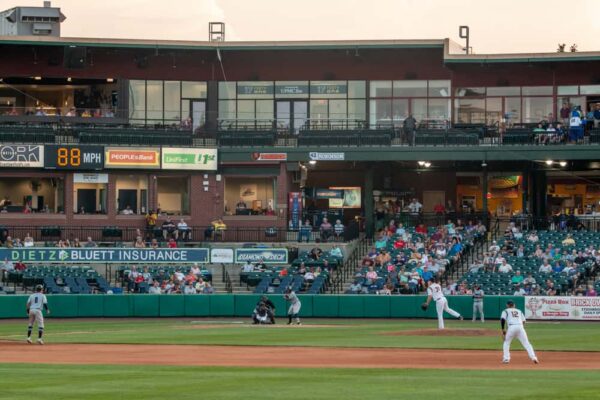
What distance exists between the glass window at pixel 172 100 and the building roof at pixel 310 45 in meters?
2.91

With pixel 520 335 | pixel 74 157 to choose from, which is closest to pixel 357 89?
pixel 74 157

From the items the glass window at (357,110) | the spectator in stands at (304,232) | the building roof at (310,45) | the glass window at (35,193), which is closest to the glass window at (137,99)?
the building roof at (310,45)

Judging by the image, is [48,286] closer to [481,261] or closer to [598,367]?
[481,261]

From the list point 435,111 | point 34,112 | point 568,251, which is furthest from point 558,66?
point 34,112

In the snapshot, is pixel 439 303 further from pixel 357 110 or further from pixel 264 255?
pixel 357 110

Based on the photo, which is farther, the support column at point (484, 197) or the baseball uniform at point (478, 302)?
the support column at point (484, 197)

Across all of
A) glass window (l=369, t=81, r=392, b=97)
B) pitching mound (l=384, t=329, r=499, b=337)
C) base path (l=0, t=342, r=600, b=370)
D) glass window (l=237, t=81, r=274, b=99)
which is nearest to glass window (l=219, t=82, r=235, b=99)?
glass window (l=237, t=81, r=274, b=99)

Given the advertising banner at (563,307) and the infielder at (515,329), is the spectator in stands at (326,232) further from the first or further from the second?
the infielder at (515,329)

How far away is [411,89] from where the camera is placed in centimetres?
6294

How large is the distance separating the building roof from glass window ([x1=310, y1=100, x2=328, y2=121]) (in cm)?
328

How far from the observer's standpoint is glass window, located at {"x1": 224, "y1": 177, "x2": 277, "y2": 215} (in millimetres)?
61094

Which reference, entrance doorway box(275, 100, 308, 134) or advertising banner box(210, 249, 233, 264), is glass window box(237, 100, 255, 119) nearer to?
entrance doorway box(275, 100, 308, 134)

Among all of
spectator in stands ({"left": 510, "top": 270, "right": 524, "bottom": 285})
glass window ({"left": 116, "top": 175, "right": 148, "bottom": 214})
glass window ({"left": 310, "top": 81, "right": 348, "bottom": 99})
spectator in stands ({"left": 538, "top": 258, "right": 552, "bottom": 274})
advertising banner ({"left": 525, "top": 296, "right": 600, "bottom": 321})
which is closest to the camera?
advertising banner ({"left": 525, "top": 296, "right": 600, "bottom": 321})

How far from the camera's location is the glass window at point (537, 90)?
2448 inches
